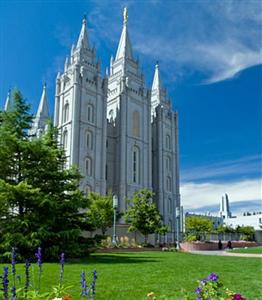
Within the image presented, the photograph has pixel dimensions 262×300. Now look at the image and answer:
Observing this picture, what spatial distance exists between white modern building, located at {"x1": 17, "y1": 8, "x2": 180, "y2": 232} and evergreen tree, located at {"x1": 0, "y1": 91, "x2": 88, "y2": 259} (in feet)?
98.2

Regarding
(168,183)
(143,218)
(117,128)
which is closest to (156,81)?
(117,128)

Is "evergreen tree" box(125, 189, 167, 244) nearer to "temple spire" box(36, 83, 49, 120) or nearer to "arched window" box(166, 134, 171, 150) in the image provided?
"arched window" box(166, 134, 171, 150)

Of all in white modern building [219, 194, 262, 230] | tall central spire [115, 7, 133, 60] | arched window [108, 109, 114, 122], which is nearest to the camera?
arched window [108, 109, 114, 122]

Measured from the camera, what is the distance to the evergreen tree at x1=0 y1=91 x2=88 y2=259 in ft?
47.1

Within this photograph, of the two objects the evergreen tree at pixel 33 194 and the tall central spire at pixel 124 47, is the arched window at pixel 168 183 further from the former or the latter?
the evergreen tree at pixel 33 194

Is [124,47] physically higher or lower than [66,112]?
higher

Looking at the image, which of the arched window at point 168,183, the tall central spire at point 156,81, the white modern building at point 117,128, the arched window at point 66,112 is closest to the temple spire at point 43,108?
the white modern building at point 117,128

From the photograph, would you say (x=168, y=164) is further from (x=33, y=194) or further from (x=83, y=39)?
(x=33, y=194)

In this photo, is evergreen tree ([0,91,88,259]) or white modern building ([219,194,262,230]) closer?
evergreen tree ([0,91,88,259])

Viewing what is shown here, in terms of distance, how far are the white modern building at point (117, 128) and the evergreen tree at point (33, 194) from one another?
29.9 meters

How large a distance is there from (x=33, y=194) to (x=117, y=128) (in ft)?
143

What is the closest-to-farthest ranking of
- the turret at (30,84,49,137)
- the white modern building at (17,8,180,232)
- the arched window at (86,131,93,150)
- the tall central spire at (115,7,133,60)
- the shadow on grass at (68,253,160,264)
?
1. the shadow on grass at (68,253,160,264)
2. the white modern building at (17,8,180,232)
3. the arched window at (86,131,93,150)
4. the tall central spire at (115,7,133,60)
5. the turret at (30,84,49,137)

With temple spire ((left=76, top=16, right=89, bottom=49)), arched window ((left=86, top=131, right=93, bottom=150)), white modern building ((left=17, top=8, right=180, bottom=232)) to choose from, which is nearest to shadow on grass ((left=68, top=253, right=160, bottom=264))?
white modern building ((left=17, top=8, right=180, bottom=232))

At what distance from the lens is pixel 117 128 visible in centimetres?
5788
